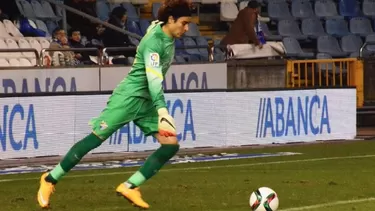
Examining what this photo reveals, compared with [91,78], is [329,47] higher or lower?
higher

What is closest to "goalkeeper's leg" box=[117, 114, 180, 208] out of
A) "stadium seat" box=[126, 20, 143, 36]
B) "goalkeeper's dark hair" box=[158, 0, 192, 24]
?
"goalkeeper's dark hair" box=[158, 0, 192, 24]

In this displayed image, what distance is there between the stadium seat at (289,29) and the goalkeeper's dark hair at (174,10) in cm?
1786

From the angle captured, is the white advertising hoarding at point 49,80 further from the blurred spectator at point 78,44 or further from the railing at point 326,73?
the railing at point 326,73

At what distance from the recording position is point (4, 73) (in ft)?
63.2

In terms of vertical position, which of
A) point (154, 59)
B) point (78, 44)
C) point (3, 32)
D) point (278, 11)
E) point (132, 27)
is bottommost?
point (154, 59)

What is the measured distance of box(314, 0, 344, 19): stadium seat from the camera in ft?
98.6

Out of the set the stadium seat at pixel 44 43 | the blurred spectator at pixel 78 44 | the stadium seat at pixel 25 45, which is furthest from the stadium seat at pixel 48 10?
the stadium seat at pixel 25 45

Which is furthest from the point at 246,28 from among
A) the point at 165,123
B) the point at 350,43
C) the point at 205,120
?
the point at 165,123

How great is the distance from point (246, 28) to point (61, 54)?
4.81m

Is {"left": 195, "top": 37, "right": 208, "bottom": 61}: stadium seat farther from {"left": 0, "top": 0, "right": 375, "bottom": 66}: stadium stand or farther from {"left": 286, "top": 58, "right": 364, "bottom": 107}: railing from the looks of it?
{"left": 286, "top": 58, "right": 364, "bottom": 107}: railing

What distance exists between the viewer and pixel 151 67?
415 inches

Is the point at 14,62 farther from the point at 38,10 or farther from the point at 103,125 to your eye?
the point at 103,125

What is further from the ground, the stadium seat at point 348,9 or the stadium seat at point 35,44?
the stadium seat at point 348,9

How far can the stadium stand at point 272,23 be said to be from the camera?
24.0m
